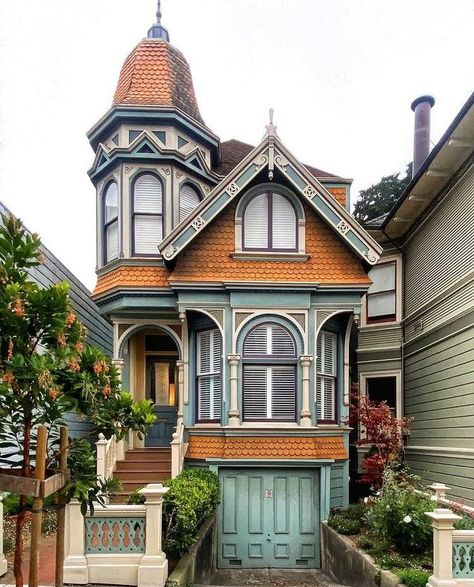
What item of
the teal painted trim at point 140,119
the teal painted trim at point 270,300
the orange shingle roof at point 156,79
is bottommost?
the teal painted trim at point 270,300

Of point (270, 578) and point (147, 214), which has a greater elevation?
point (147, 214)

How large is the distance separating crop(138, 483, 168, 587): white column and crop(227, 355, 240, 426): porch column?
3.70 m

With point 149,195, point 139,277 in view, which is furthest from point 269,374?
point 149,195

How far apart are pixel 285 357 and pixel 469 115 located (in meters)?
5.71

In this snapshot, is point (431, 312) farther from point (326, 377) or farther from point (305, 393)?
point (305, 393)

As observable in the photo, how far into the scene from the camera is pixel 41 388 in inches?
145

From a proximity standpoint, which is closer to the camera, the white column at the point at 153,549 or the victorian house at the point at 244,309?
the white column at the point at 153,549

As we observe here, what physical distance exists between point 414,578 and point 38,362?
5428mm

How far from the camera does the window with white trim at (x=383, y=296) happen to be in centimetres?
1497

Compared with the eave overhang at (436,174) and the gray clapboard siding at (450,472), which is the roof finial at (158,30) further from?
the gray clapboard siding at (450,472)

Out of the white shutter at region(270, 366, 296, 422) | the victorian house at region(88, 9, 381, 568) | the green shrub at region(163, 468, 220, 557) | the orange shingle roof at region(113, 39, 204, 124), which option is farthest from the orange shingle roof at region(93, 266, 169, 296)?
the green shrub at region(163, 468, 220, 557)

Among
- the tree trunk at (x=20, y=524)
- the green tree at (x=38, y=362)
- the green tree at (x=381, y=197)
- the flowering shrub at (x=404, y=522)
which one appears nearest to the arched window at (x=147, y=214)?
the flowering shrub at (x=404, y=522)

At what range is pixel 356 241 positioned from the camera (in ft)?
A: 34.3

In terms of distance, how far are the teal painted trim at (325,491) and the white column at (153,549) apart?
4.43 metres
